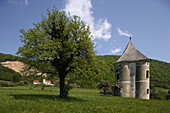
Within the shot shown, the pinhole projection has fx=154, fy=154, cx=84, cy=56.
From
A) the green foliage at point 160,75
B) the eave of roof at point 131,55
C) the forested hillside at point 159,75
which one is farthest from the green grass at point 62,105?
the green foliage at point 160,75

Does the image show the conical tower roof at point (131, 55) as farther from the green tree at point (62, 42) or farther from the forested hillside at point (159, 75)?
the forested hillside at point (159, 75)

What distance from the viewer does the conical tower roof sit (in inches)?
1570

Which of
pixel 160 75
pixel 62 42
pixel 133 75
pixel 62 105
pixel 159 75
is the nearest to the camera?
pixel 62 105

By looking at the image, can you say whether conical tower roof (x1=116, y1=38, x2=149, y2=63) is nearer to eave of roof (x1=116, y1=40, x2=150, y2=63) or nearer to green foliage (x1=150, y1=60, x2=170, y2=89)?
eave of roof (x1=116, y1=40, x2=150, y2=63)

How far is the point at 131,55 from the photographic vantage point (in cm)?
4138

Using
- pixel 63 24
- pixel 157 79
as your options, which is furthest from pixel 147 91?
pixel 157 79

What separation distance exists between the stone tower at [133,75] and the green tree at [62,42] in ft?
71.1

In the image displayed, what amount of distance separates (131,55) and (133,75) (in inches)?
214

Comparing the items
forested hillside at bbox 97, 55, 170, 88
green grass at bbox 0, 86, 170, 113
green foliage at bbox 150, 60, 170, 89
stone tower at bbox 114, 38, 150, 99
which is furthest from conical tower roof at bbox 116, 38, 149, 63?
green foliage at bbox 150, 60, 170, 89

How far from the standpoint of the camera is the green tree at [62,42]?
19394 mm

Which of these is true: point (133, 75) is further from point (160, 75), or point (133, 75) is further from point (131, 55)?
point (160, 75)

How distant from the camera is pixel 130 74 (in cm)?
4012

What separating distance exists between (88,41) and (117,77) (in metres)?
25.0

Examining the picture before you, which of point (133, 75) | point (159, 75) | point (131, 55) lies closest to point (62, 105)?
point (133, 75)
